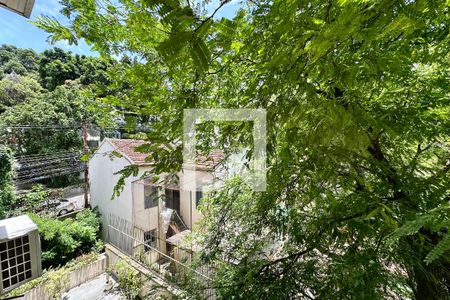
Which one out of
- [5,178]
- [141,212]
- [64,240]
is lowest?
[64,240]

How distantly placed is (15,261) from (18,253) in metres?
0.13

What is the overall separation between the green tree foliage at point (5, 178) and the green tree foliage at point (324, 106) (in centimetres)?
978

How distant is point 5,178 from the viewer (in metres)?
8.38

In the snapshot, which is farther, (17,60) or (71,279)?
(17,60)

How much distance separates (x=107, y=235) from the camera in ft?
→ 25.7

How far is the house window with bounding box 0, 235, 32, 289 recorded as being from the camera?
12.1 ft

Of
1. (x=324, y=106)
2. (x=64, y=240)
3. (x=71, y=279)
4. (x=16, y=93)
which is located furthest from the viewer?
(x=16, y=93)

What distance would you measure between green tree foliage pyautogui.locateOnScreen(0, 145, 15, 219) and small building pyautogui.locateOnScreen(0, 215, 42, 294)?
19.0 ft

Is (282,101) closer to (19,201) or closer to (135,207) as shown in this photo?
(135,207)

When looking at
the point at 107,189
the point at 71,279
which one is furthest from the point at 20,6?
the point at 107,189

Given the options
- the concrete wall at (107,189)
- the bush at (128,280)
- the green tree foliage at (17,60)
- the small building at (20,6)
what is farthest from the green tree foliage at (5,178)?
the green tree foliage at (17,60)

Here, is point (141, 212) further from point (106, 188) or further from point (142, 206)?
point (106, 188)

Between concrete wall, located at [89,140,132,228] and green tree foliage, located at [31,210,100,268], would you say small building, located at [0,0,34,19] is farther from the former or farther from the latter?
green tree foliage, located at [31,210,100,268]

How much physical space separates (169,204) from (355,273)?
7.35 meters
